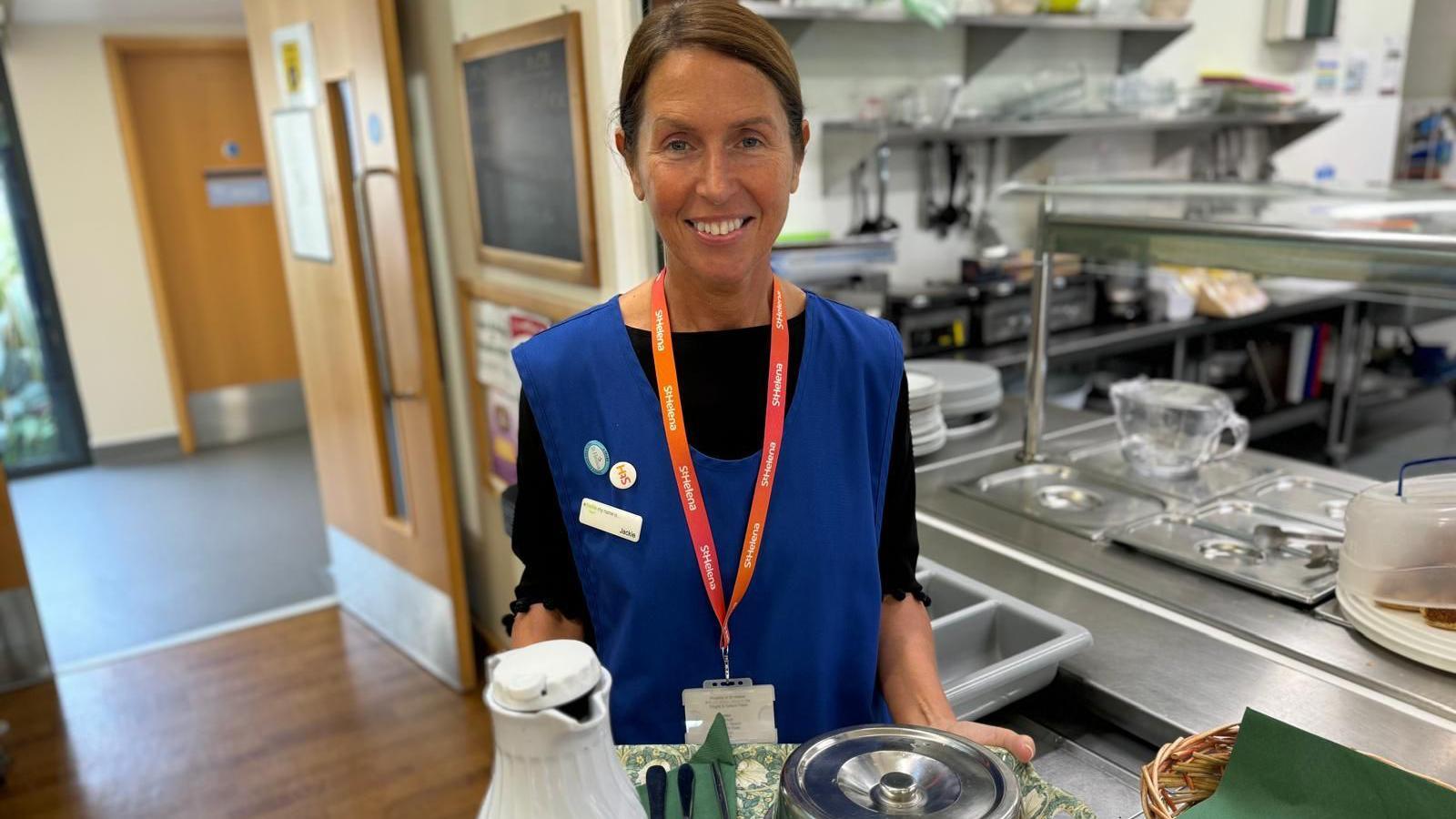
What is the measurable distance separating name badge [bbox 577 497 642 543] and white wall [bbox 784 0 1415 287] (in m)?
2.70

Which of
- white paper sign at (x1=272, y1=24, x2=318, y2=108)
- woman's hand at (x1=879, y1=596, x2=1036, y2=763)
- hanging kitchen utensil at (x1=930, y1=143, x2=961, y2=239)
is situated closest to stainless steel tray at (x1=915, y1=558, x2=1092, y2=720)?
woman's hand at (x1=879, y1=596, x2=1036, y2=763)

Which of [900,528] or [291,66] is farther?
[291,66]

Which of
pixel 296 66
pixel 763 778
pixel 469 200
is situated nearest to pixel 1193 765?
pixel 763 778

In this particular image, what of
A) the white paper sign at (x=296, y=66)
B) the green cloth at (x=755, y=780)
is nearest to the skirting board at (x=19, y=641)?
the white paper sign at (x=296, y=66)

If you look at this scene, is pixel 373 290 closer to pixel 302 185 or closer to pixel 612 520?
pixel 302 185

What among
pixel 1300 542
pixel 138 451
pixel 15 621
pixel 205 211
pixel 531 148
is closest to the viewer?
pixel 1300 542

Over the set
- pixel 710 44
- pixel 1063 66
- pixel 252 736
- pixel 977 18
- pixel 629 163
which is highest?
pixel 977 18

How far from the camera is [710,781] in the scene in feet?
2.85

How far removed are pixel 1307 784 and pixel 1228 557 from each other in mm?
681

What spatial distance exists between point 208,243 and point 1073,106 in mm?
4932

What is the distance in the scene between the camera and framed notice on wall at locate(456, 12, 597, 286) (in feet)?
7.37

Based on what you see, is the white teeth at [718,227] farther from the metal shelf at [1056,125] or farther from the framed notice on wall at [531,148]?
the metal shelf at [1056,125]

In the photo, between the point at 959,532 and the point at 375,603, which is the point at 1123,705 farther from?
the point at 375,603

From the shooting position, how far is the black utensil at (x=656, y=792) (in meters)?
0.82
